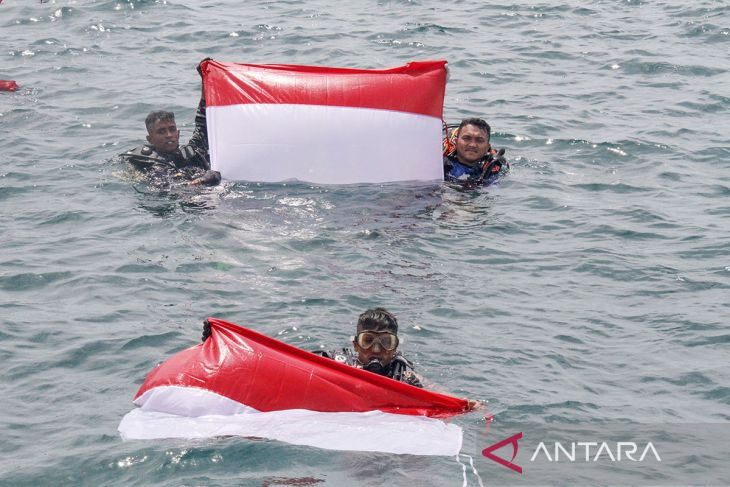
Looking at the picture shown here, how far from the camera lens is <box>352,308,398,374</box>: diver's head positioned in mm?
8203

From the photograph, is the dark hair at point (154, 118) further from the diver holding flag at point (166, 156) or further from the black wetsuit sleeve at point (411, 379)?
the black wetsuit sleeve at point (411, 379)

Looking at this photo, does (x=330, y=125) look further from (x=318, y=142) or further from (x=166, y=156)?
(x=166, y=156)

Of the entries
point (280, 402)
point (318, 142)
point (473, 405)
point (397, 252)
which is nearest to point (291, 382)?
point (280, 402)

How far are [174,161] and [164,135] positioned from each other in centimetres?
33

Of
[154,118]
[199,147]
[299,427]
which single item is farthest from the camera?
[199,147]

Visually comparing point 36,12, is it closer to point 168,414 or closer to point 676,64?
point 676,64

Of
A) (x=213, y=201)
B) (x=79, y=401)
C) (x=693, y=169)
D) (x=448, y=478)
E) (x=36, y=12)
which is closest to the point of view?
(x=448, y=478)

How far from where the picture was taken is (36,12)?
20.8m

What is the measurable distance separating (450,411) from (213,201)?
5533 millimetres

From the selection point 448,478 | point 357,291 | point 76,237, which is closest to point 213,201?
point 76,237

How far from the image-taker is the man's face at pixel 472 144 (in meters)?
13.3

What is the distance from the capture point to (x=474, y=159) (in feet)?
43.9

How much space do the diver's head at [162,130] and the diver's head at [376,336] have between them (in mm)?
5819

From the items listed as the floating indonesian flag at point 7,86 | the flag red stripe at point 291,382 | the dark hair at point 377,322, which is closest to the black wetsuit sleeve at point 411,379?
the dark hair at point 377,322
